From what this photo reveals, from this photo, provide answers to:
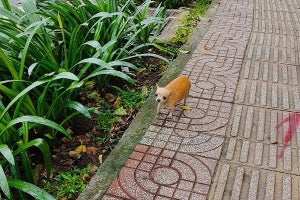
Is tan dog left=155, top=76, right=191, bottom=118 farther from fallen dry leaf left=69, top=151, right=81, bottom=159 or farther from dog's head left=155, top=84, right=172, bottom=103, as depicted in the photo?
fallen dry leaf left=69, top=151, right=81, bottom=159

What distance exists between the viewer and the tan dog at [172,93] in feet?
9.47

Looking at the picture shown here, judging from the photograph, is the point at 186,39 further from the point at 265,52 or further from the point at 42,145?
the point at 42,145

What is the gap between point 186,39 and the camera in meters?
4.79

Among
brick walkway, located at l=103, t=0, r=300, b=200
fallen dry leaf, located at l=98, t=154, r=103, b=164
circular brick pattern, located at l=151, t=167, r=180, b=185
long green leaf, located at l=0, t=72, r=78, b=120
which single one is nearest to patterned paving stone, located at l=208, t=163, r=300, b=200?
brick walkway, located at l=103, t=0, r=300, b=200

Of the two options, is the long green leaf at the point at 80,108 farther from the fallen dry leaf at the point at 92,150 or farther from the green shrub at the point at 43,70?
the fallen dry leaf at the point at 92,150

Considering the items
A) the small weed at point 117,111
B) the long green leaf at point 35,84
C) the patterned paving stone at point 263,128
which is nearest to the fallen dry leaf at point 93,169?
the small weed at point 117,111

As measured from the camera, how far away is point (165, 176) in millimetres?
2424

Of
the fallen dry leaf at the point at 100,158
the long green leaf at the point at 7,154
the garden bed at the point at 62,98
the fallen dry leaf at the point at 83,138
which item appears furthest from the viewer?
the fallen dry leaf at the point at 83,138

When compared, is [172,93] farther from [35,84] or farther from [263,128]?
[35,84]

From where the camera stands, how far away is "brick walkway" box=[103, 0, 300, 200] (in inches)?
92.5

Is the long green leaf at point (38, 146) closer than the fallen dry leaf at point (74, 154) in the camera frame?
Yes

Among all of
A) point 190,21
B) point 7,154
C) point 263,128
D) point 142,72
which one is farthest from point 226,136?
point 190,21

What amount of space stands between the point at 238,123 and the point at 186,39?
6.57ft

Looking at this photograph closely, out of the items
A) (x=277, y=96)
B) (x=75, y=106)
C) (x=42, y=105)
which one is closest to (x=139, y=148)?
(x=75, y=106)
